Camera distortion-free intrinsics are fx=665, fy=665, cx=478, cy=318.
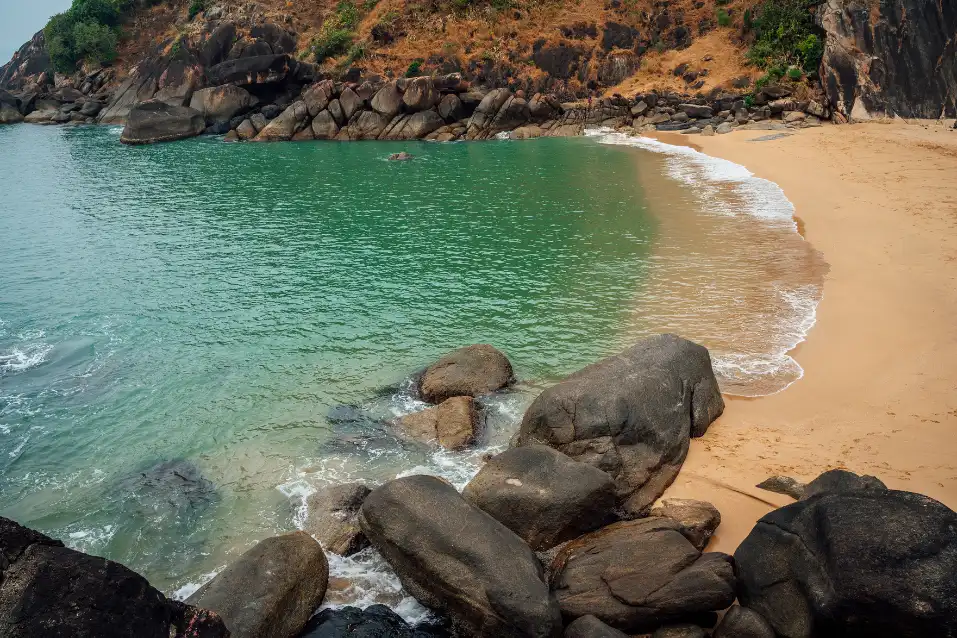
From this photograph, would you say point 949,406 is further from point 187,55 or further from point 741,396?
point 187,55

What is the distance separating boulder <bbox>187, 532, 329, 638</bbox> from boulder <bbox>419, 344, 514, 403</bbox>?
6.64m

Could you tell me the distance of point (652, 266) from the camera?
25297mm

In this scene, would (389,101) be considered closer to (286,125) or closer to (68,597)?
(286,125)

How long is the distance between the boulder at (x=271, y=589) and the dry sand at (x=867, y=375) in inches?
263

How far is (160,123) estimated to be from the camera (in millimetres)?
69438

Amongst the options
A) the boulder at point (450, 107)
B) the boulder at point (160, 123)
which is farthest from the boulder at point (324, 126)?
the boulder at point (160, 123)

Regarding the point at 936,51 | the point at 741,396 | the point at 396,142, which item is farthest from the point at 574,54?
the point at 741,396

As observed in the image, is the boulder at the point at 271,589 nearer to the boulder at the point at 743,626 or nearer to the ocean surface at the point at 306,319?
the ocean surface at the point at 306,319

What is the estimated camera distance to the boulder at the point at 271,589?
9383 mm

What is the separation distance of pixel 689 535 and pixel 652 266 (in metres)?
15.8

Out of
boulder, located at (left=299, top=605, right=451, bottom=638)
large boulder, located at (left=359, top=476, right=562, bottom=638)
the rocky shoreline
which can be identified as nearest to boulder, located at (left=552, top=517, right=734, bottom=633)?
the rocky shoreline

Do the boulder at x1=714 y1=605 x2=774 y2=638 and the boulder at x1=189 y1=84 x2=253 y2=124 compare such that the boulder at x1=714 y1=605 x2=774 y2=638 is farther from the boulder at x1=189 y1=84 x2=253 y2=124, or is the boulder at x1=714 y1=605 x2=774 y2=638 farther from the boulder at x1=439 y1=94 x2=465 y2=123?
the boulder at x1=189 y1=84 x2=253 y2=124

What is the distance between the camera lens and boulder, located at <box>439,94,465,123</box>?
66.5 m

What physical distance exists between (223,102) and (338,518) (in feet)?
238
